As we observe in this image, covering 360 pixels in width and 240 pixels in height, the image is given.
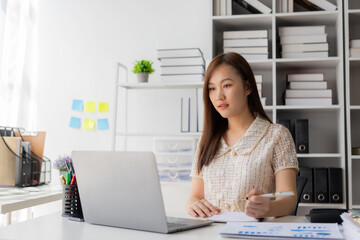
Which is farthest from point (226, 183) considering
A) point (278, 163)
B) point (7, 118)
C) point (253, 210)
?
point (7, 118)

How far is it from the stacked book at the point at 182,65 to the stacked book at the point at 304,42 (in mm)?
585

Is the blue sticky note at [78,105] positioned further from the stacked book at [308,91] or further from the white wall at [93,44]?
the stacked book at [308,91]

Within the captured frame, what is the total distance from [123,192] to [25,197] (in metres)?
0.92

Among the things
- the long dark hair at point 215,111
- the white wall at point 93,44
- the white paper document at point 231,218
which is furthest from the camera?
the white wall at point 93,44

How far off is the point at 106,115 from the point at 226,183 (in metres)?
1.90

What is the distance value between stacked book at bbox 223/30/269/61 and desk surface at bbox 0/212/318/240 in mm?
1874

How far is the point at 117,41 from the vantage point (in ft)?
11.0

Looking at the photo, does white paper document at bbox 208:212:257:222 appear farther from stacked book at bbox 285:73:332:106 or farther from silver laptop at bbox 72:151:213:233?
stacked book at bbox 285:73:332:106

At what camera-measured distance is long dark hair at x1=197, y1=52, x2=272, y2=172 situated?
1.70 meters

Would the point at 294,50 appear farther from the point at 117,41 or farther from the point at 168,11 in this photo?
the point at 117,41

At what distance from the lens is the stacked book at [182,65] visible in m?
2.88

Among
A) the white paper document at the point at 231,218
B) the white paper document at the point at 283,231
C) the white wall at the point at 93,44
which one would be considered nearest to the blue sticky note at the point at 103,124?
the white wall at the point at 93,44

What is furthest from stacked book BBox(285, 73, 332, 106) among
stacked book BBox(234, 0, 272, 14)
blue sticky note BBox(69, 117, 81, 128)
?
blue sticky note BBox(69, 117, 81, 128)

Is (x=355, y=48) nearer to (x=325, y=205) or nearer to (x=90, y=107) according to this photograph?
(x=325, y=205)
